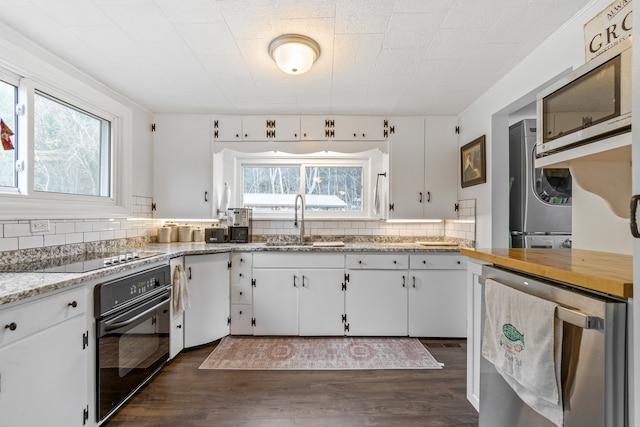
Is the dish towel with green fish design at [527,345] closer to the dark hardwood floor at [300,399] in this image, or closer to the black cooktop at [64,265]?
the dark hardwood floor at [300,399]

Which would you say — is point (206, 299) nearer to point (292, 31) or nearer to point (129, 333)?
point (129, 333)

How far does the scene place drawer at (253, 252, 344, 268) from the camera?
9.27 feet

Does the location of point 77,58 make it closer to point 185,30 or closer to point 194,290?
point 185,30

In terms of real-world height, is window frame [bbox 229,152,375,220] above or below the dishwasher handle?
above

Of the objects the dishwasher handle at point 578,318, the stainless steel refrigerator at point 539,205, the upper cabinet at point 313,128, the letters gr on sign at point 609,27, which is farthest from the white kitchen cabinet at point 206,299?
the letters gr on sign at point 609,27

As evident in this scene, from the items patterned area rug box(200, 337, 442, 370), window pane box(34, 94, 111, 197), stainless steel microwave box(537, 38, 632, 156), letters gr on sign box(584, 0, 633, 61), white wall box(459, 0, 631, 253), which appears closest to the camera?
stainless steel microwave box(537, 38, 632, 156)

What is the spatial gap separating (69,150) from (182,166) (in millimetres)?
979

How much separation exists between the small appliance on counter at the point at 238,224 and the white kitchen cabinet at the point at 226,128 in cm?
77

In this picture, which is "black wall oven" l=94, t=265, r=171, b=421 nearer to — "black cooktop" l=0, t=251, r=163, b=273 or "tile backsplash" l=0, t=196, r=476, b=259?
"black cooktop" l=0, t=251, r=163, b=273

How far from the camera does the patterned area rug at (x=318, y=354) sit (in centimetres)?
231

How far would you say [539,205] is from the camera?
2709 mm

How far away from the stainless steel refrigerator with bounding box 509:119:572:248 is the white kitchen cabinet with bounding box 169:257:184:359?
9.92ft

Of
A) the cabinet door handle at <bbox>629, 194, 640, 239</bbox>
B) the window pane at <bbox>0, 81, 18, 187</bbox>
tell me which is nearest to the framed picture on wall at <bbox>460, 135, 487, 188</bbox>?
the cabinet door handle at <bbox>629, 194, 640, 239</bbox>

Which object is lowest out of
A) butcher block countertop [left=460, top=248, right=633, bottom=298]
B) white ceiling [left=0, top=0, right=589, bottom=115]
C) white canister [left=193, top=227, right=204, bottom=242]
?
white canister [left=193, top=227, right=204, bottom=242]
